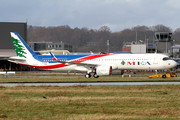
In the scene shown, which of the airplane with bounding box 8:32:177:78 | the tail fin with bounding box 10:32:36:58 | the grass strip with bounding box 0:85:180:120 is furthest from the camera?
the tail fin with bounding box 10:32:36:58

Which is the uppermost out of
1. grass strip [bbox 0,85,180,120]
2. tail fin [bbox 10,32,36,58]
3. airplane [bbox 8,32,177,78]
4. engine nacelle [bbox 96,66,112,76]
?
tail fin [bbox 10,32,36,58]

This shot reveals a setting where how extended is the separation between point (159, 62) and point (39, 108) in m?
33.2

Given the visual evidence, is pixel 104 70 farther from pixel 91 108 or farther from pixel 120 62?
pixel 91 108

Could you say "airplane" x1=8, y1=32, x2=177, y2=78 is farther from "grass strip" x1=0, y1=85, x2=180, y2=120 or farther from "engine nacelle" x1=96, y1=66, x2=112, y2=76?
"grass strip" x1=0, y1=85, x2=180, y2=120

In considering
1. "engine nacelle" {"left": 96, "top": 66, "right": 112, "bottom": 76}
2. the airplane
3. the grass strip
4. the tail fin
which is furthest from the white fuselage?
the grass strip

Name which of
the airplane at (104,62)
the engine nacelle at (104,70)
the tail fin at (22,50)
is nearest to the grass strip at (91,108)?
the engine nacelle at (104,70)

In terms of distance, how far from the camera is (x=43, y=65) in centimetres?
5038

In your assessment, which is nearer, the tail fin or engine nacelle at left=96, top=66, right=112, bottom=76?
engine nacelle at left=96, top=66, right=112, bottom=76

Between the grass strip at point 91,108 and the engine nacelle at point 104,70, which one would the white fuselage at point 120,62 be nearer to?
the engine nacelle at point 104,70

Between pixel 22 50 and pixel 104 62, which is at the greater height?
pixel 22 50

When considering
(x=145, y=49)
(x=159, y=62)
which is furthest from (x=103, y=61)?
(x=145, y=49)

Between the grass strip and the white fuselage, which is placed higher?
the white fuselage

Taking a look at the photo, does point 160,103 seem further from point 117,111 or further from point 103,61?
point 103,61

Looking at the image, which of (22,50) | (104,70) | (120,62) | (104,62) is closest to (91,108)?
(104,70)
